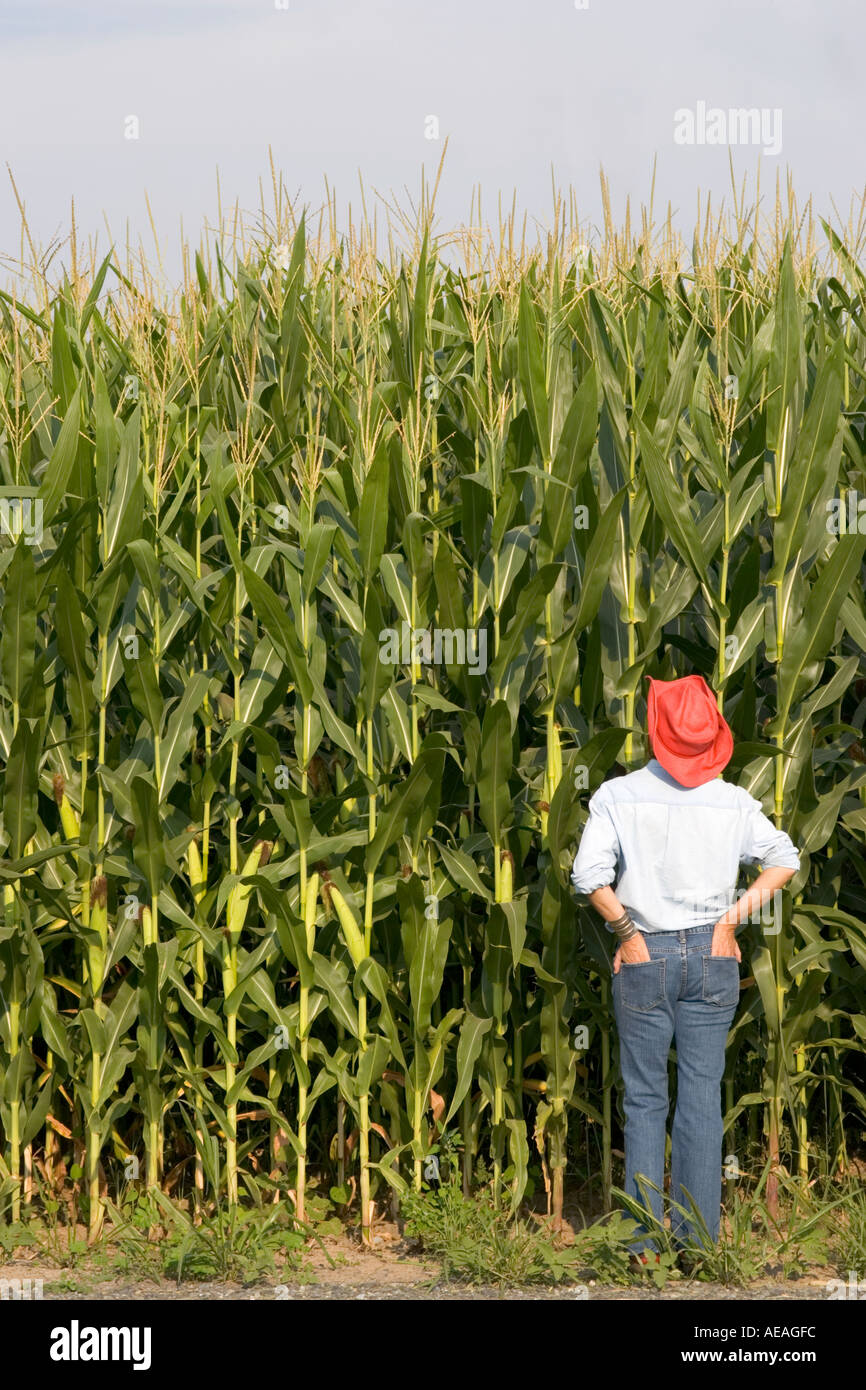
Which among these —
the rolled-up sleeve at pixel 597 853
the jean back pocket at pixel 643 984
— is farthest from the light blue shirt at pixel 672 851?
the jean back pocket at pixel 643 984

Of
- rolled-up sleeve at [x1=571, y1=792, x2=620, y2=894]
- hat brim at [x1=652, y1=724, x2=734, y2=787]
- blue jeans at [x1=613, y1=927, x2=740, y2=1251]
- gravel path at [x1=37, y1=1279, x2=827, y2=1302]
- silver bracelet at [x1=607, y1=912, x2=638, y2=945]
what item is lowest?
gravel path at [x1=37, y1=1279, x2=827, y2=1302]

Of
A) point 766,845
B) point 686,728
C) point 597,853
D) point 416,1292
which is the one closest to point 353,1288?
point 416,1292

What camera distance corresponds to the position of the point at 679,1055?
5.12 metres

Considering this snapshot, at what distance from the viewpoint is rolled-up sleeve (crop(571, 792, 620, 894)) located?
494 centimetres

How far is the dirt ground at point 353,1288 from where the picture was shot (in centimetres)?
511

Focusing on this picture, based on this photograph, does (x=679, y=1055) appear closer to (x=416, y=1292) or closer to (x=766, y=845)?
(x=766, y=845)

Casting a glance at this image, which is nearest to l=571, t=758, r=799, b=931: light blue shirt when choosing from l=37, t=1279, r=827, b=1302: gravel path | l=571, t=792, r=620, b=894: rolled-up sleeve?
l=571, t=792, r=620, b=894: rolled-up sleeve

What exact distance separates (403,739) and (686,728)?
1.19 m

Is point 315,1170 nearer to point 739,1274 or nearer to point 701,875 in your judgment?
point 739,1274

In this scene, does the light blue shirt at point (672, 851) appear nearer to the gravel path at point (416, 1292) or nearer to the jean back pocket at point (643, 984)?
the jean back pocket at point (643, 984)

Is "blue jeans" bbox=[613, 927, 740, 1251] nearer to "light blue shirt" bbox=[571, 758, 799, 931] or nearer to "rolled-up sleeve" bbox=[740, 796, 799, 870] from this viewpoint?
"light blue shirt" bbox=[571, 758, 799, 931]

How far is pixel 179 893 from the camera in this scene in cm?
605

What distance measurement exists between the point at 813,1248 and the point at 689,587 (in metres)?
2.60

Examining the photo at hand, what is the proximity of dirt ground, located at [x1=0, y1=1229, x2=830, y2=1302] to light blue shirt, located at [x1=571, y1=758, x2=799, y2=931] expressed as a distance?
1349 mm
